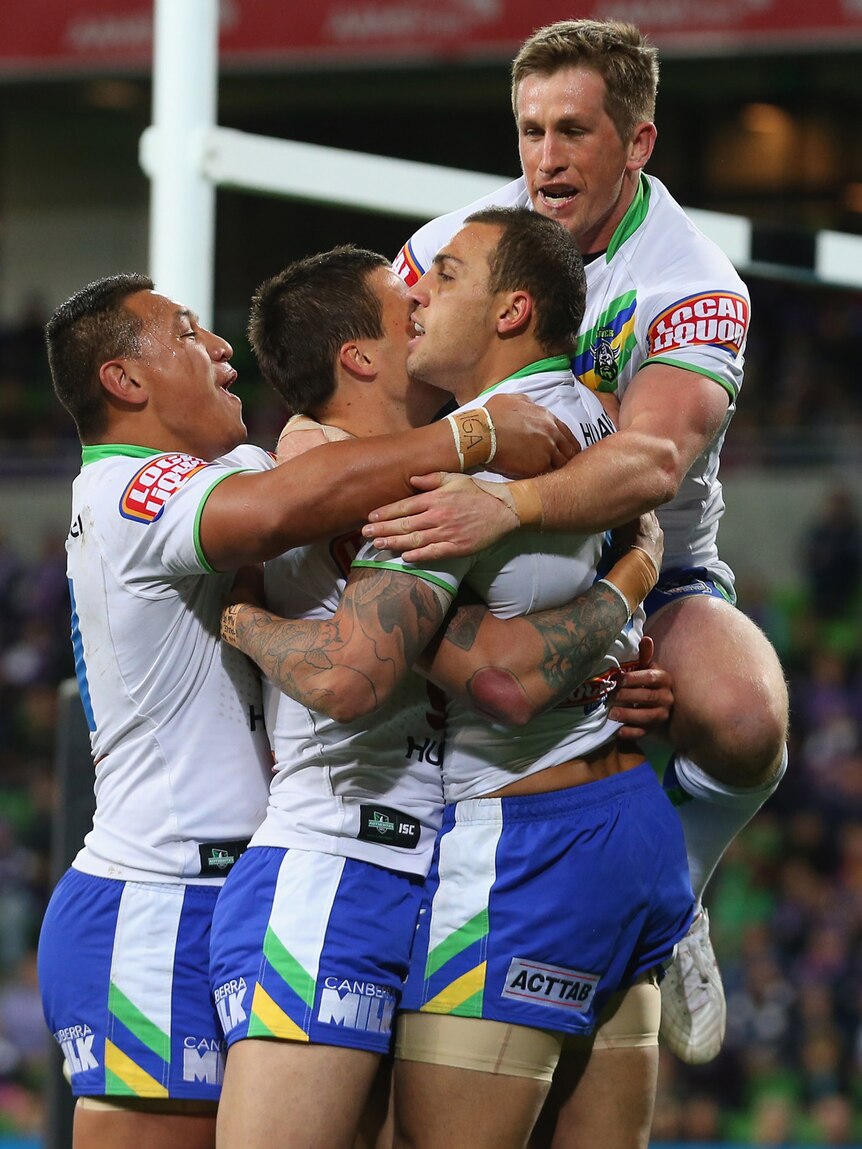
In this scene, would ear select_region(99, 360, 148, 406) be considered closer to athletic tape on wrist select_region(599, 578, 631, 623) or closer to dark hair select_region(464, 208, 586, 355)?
dark hair select_region(464, 208, 586, 355)

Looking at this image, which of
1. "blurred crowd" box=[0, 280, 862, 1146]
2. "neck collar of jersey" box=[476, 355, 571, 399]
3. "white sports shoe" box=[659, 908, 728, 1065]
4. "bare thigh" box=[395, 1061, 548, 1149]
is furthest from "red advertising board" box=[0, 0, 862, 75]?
"bare thigh" box=[395, 1061, 548, 1149]

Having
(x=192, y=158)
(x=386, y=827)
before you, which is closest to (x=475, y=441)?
(x=386, y=827)

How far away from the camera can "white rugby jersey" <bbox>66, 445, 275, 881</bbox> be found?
8.63ft

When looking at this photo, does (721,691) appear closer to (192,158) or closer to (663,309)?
(663,309)

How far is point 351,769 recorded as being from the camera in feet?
7.95

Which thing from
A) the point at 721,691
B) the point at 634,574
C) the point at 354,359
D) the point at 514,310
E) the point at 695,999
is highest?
the point at 514,310

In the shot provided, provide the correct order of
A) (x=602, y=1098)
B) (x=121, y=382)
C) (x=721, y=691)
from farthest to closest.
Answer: (x=721, y=691)
(x=121, y=382)
(x=602, y=1098)

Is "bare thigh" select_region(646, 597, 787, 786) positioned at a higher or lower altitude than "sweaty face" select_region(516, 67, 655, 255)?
lower

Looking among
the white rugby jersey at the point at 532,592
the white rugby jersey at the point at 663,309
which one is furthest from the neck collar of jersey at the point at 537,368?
the white rugby jersey at the point at 663,309

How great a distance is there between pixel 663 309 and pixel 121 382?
915mm

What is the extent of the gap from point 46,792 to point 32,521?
2.26 meters

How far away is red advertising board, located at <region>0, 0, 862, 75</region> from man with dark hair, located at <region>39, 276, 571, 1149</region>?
27.9 feet

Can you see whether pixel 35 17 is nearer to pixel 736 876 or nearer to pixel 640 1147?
pixel 736 876

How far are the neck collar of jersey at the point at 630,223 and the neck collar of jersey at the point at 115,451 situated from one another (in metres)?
0.89
